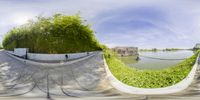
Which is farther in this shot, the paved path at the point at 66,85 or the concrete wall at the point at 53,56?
the concrete wall at the point at 53,56

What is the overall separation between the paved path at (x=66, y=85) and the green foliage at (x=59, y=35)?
21.9 ft

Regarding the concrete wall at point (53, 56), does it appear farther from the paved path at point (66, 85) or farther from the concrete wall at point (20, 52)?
the paved path at point (66, 85)

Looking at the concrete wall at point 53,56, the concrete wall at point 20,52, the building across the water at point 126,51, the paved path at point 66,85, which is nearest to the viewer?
the paved path at point 66,85

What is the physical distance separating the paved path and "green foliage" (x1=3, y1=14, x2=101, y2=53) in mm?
6665

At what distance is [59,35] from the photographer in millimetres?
24359

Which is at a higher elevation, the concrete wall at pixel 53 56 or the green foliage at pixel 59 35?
the green foliage at pixel 59 35

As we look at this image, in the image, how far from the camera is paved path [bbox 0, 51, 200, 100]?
10578mm

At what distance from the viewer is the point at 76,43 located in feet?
80.5

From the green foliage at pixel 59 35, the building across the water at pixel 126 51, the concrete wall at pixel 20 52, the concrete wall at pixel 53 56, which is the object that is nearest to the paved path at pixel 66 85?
the concrete wall at pixel 53 56

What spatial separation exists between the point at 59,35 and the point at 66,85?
12.2 m

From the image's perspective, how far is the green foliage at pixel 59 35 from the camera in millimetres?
24172

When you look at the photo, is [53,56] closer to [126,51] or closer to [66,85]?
[66,85]

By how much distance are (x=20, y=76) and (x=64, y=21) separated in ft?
34.2

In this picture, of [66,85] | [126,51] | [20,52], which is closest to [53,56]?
[20,52]
